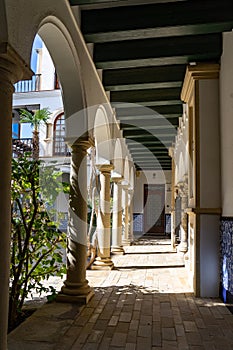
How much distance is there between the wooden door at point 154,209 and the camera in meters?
14.1

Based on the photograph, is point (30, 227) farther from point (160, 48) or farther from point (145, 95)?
point (145, 95)

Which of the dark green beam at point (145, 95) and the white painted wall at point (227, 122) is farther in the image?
the dark green beam at point (145, 95)

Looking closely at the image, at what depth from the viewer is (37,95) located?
1351 centimetres

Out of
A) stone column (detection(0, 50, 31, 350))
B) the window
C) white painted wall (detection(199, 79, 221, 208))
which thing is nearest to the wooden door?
the window

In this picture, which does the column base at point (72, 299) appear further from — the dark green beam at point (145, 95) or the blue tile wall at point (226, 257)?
the dark green beam at point (145, 95)

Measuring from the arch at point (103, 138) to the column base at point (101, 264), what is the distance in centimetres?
176

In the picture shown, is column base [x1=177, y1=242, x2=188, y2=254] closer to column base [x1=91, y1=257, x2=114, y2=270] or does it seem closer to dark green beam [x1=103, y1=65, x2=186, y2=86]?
column base [x1=91, y1=257, x2=114, y2=270]

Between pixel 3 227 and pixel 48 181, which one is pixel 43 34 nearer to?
pixel 48 181

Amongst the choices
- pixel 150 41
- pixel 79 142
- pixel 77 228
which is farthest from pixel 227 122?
pixel 77 228

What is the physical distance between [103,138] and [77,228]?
2384 mm

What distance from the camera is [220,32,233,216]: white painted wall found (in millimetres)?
3627

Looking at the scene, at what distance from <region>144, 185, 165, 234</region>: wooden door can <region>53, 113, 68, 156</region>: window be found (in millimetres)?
3874

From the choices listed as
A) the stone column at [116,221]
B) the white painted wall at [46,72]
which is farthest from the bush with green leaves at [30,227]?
the white painted wall at [46,72]

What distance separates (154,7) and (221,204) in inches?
93.1
